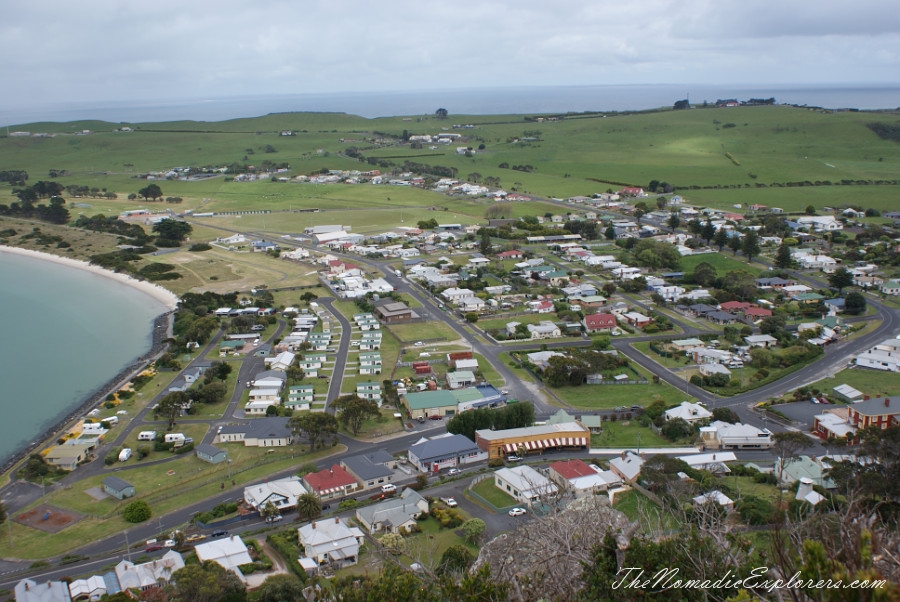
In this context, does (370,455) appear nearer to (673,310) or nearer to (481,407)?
(481,407)

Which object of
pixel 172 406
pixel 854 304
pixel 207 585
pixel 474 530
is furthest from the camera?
pixel 854 304

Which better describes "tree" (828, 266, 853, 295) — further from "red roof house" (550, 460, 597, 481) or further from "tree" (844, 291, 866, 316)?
"red roof house" (550, 460, 597, 481)

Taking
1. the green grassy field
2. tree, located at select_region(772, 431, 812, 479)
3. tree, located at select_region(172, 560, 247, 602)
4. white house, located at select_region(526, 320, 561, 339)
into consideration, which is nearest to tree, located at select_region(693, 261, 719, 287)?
the green grassy field

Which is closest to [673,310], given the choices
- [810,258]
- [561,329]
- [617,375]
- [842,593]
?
[561,329]

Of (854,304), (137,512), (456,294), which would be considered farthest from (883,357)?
(137,512)

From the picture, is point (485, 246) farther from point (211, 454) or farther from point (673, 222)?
point (211, 454)

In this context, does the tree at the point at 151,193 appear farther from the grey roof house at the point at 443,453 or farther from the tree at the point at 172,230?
the grey roof house at the point at 443,453
